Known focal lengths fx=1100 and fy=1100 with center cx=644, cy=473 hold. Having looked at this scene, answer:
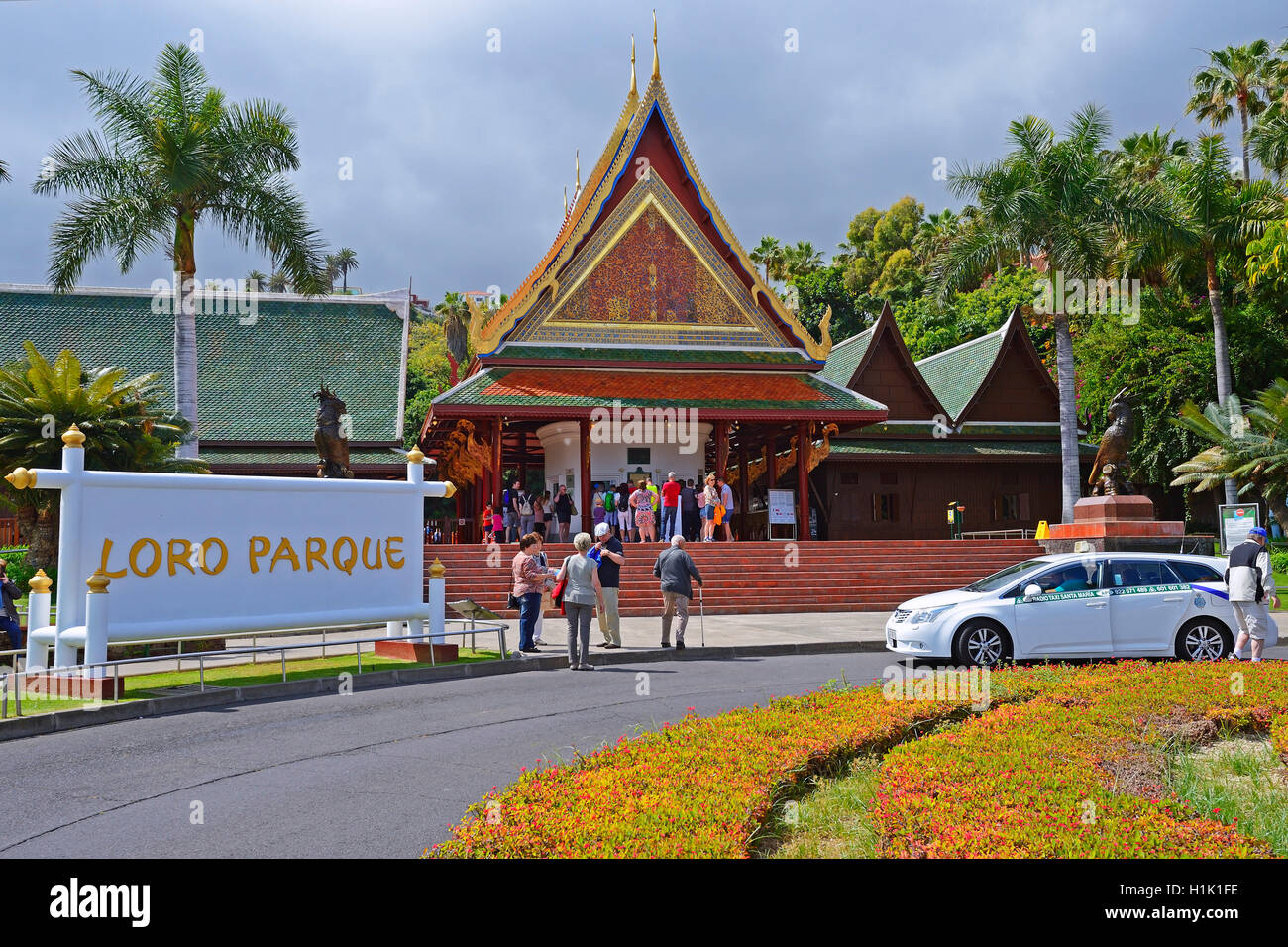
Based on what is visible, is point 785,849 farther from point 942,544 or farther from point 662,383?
point 662,383

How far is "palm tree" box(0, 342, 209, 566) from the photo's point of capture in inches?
743

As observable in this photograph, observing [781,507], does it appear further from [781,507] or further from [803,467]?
[803,467]

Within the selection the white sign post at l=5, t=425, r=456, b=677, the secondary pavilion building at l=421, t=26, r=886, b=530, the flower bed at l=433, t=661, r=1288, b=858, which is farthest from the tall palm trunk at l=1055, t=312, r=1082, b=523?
the flower bed at l=433, t=661, r=1288, b=858

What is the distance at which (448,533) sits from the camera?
32.5 meters

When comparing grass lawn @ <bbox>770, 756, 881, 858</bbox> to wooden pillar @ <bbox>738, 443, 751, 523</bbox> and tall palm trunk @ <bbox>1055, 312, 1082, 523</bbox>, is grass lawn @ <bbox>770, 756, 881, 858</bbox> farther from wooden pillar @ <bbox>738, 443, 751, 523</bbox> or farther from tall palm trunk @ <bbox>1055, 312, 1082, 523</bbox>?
tall palm trunk @ <bbox>1055, 312, 1082, 523</bbox>

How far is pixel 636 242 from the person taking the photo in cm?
2883

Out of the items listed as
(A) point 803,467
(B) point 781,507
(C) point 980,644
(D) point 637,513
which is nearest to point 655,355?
(A) point 803,467

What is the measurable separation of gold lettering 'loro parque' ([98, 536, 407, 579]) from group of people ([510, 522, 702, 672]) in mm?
1620

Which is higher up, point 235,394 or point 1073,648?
point 235,394

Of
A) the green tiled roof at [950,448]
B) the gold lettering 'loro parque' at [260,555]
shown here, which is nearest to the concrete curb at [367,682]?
the gold lettering 'loro parque' at [260,555]

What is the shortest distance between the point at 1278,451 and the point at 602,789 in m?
26.5

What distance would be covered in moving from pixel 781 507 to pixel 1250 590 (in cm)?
1598

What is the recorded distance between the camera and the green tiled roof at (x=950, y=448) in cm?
3328
